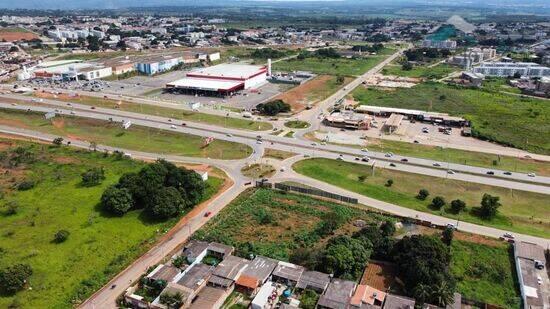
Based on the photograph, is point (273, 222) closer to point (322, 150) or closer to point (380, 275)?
point (380, 275)

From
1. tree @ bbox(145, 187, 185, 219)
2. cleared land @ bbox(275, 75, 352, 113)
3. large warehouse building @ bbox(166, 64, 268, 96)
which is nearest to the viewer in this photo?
tree @ bbox(145, 187, 185, 219)

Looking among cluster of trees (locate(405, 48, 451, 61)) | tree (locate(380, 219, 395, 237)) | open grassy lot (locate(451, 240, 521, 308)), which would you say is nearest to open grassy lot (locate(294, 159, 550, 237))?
open grassy lot (locate(451, 240, 521, 308))

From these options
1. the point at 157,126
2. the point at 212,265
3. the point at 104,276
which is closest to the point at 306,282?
the point at 212,265

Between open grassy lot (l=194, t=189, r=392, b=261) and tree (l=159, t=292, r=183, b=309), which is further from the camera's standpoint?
open grassy lot (l=194, t=189, r=392, b=261)

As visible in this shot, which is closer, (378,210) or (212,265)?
(212,265)

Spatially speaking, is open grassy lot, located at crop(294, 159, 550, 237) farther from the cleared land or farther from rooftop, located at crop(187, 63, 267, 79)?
rooftop, located at crop(187, 63, 267, 79)

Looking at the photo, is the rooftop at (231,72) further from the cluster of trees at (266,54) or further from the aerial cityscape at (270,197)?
the cluster of trees at (266,54)

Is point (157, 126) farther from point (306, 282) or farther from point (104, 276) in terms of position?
point (306, 282)
